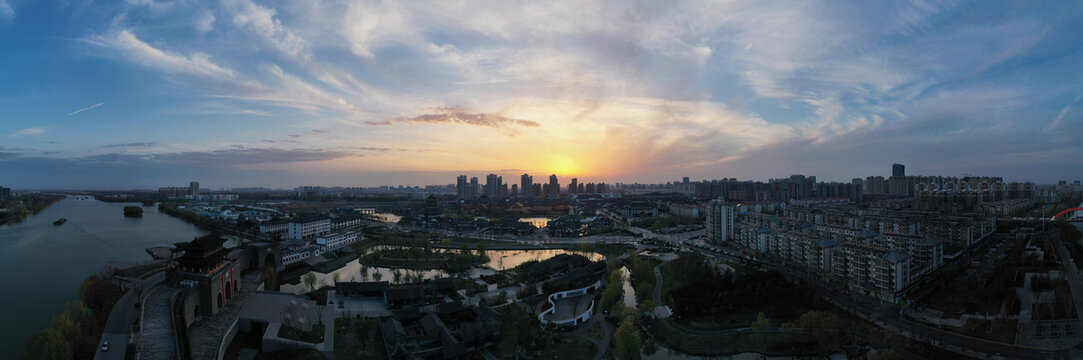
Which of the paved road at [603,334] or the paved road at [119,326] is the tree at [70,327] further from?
the paved road at [603,334]

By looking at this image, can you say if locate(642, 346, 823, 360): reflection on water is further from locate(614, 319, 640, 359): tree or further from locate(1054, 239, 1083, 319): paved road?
Result: locate(1054, 239, 1083, 319): paved road

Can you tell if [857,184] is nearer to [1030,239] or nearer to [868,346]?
[1030,239]

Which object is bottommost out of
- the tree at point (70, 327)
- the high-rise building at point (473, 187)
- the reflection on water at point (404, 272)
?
the reflection on water at point (404, 272)

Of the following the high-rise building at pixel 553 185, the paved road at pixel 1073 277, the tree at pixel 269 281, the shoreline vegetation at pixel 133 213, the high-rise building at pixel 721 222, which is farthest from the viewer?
the high-rise building at pixel 553 185

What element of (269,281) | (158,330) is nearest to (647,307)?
(158,330)

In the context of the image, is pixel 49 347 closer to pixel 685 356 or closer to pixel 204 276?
pixel 204 276

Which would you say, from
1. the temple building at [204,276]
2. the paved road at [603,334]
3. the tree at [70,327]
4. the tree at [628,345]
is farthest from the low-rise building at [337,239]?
the tree at [628,345]
